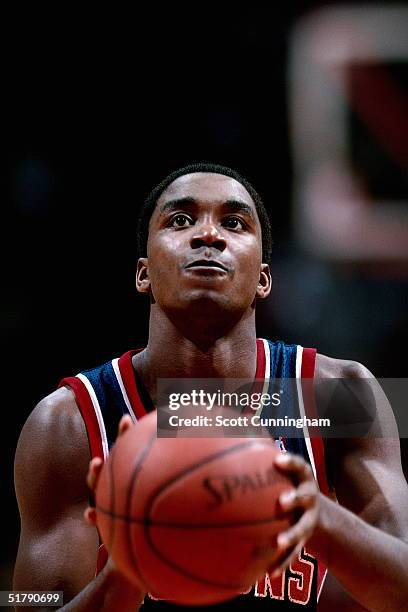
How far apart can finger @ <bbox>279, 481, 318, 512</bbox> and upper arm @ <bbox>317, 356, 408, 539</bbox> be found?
2.50 ft

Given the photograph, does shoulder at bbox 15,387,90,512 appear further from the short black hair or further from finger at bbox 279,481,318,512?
finger at bbox 279,481,318,512

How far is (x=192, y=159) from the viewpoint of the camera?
614 cm

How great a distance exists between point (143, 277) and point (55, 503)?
2.94 ft

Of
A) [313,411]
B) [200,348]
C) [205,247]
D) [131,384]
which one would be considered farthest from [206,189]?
[313,411]

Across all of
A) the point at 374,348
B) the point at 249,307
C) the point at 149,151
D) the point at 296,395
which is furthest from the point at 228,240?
the point at 149,151

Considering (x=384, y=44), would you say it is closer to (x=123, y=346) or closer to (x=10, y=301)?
(x=123, y=346)

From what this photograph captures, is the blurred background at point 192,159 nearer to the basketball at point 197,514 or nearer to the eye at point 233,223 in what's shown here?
the eye at point 233,223

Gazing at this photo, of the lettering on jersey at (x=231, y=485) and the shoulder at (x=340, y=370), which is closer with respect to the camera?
the lettering on jersey at (x=231, y=485)

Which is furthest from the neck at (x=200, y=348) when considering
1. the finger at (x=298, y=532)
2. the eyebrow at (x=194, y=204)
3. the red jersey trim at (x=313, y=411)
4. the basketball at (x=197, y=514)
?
the finger at (x=298, y=532)

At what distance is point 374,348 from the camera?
5762 mm

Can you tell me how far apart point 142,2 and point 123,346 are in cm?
288

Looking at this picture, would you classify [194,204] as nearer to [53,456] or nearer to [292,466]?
[53,456]

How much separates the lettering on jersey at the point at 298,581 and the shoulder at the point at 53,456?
0.79 meters

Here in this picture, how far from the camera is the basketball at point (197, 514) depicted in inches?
78.2
